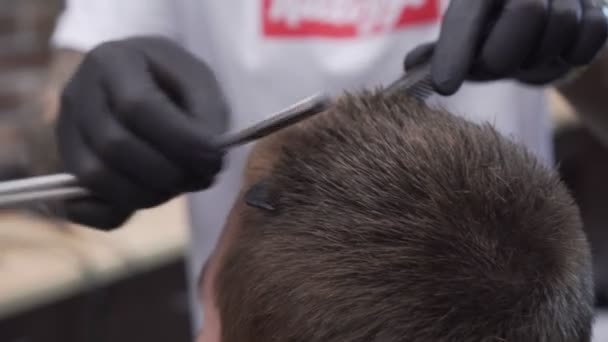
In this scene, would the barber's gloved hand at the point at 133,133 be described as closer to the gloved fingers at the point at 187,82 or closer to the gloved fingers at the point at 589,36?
the gloved fingers at the point at 187,82

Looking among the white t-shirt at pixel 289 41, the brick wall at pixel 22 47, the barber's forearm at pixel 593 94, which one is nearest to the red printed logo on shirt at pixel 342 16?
the white t-shirt at pixel 289 41

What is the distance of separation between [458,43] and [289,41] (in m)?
0.45

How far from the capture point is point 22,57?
94.0 inches

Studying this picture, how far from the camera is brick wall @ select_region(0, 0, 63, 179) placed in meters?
2.25

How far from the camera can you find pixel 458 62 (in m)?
0.83

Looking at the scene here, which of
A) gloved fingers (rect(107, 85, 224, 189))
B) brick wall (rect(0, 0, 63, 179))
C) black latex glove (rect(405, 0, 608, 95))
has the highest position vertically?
black latex glove (rect(405, 0, 608, 95))

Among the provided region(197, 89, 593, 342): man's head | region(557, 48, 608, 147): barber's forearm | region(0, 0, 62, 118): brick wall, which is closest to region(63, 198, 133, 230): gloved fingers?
region(197, 89, 593, 342): man's head

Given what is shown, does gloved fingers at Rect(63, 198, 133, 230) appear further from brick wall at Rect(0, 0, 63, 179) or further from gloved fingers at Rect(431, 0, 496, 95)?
brick wall at Rect(0, 0, 63, 179)

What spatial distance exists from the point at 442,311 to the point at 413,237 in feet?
0.22

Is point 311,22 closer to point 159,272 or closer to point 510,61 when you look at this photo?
point 510,61

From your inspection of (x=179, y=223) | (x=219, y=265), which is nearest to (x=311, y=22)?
(x=219, y=265)

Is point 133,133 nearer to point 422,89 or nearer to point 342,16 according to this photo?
point 422,89

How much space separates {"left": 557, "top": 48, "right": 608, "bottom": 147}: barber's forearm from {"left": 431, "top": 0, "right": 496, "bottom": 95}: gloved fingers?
1.35 feet

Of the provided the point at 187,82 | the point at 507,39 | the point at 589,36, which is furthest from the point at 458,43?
the point at 187,82
